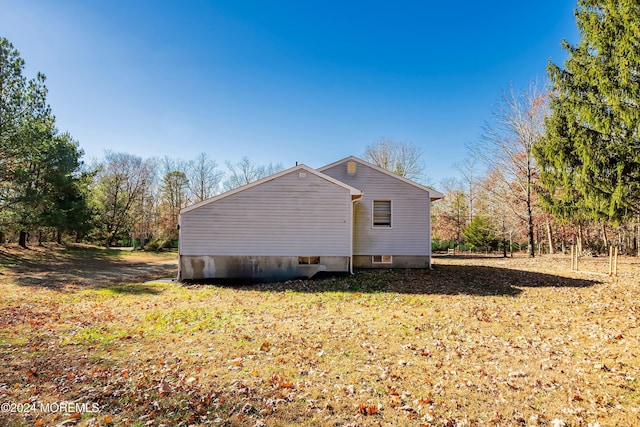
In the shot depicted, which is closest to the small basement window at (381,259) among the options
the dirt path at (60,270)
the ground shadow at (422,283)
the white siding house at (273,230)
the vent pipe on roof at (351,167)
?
the ground shadow at (422,283)

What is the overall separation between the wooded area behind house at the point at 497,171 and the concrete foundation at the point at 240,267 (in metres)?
11.6

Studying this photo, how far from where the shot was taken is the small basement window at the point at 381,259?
1555 centimetres

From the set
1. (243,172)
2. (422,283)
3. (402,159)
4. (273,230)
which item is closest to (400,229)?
(422,283)

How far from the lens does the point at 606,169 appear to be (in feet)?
36.4

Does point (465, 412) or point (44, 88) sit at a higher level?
point (44, 88)

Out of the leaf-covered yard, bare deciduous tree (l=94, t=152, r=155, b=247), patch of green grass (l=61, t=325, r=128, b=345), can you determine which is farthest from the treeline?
bare deciduous tree (l=94, t=152, r=155, b=247)

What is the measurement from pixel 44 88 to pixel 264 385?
21.6 meters

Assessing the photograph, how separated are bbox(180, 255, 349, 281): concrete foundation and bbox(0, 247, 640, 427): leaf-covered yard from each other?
2097mm

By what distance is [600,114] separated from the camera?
1051cm

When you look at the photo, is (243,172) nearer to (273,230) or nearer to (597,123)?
(273,230)

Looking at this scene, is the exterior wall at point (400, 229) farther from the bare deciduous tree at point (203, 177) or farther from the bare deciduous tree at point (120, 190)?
the bare deciduous tree at point (203, 177)

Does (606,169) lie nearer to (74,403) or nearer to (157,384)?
(157,384)

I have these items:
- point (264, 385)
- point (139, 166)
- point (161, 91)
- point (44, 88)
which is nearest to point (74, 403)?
point (264, 385)

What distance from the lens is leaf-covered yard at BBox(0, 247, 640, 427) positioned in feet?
12.3
